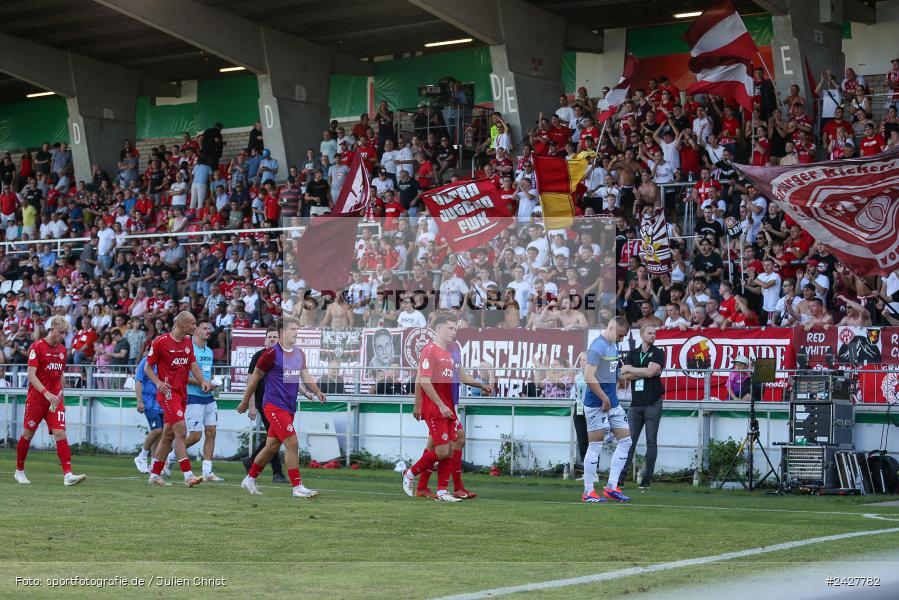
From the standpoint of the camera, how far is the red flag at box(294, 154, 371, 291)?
89.4 feet

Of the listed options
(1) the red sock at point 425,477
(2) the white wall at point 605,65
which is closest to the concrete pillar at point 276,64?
(2) the white wall at point 605,65

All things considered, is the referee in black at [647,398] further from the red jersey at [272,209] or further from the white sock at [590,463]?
the red jersey at [272,209]

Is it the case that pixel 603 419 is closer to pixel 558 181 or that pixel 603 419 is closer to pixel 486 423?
pixel 486 423

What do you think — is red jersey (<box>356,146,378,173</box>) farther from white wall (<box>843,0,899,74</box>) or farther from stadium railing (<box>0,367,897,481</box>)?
white wall (<box>843,0,899,74</box>)

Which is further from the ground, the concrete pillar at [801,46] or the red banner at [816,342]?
the concrete pillar at [801,46]

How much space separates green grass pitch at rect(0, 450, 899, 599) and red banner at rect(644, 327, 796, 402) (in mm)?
3129

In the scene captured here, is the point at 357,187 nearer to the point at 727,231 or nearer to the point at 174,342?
the point at 727,231

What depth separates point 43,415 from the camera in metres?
16.2

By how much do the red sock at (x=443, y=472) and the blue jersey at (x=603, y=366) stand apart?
1726mm

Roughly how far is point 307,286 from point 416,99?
469 inches

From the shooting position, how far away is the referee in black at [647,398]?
18203 mm

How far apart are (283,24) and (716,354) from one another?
65.1ft

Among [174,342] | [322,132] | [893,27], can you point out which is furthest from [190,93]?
[174,342]

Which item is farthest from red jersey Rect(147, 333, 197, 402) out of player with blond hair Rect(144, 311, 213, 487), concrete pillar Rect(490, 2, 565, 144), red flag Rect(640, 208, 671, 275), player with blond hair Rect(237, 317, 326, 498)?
concrete pillar Rect(490, 2, 565, 144)
